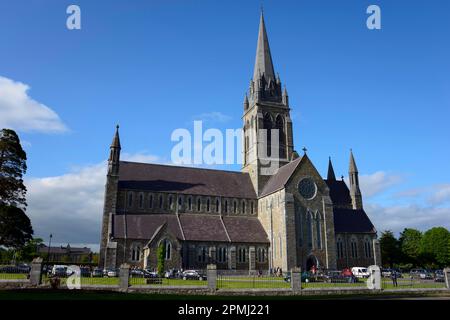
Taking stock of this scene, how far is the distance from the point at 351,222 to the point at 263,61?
31567 millimetres

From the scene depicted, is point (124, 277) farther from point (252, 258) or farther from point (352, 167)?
point (352, 167)

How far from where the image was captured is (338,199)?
6575 cm

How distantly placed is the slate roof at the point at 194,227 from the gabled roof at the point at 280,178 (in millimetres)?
5373

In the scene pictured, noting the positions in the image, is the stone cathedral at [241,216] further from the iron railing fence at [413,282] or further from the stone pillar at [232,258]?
the iron railing fence at [413,282]

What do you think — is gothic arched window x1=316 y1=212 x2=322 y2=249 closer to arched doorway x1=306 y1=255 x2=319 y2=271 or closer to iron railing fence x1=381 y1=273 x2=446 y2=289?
arched doorway x1=306 y1=255 x2=319 y2=271

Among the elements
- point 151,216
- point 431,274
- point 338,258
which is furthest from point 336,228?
point 151,216

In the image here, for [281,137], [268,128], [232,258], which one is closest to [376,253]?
[232,258]

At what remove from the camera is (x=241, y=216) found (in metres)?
57.9

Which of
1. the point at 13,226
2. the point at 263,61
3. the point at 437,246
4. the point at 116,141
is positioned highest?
the point at 263,61

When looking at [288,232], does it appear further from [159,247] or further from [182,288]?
[182,288]

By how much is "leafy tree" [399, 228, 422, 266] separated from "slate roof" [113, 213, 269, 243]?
40787 mm

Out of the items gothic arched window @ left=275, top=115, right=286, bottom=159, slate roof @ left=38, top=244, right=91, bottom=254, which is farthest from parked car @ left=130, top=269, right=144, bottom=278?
slate roof @ left=38, top=244, right=91, bottom=254

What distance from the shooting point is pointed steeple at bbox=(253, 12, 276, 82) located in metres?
68.1
